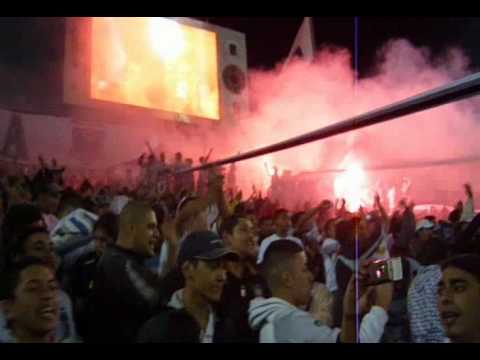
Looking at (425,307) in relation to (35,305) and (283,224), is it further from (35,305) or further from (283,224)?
(35,305)

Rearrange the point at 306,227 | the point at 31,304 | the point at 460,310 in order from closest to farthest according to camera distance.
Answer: the point at 31,304
the point at 460,310
the point at 306,227

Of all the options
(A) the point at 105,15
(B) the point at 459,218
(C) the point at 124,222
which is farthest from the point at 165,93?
(B) the point at 459,218

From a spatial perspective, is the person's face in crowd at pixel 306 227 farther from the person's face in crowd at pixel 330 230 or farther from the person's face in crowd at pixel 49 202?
the person's face in crowd at pixel 49 202

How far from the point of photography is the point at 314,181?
2.74 meters

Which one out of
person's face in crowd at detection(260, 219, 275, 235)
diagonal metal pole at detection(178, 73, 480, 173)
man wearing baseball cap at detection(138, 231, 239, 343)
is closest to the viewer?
diagonal metal pole at detection(178, 73, 480, 173)

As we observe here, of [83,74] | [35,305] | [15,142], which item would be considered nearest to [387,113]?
[83,74]

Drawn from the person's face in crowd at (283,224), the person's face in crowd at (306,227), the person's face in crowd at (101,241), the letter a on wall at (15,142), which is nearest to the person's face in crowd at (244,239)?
the person's face in crowd at (283,224)

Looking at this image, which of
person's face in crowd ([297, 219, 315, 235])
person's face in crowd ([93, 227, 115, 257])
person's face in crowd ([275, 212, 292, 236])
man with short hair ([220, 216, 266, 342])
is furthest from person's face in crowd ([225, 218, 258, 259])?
person's face in crowd ([93, 227, 115, 257])

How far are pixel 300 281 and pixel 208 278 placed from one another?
1.46ft

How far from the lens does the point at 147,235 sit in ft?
8.64

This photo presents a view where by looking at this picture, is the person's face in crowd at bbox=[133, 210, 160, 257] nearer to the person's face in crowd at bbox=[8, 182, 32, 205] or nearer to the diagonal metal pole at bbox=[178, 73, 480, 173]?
the diagonal metal pole at bbox=[178, 73, 480, 173]

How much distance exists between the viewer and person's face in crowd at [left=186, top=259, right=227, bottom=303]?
262cm

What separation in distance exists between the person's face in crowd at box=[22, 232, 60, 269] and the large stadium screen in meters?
0.72

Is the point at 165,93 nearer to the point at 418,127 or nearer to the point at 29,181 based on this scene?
the point at 29,181
